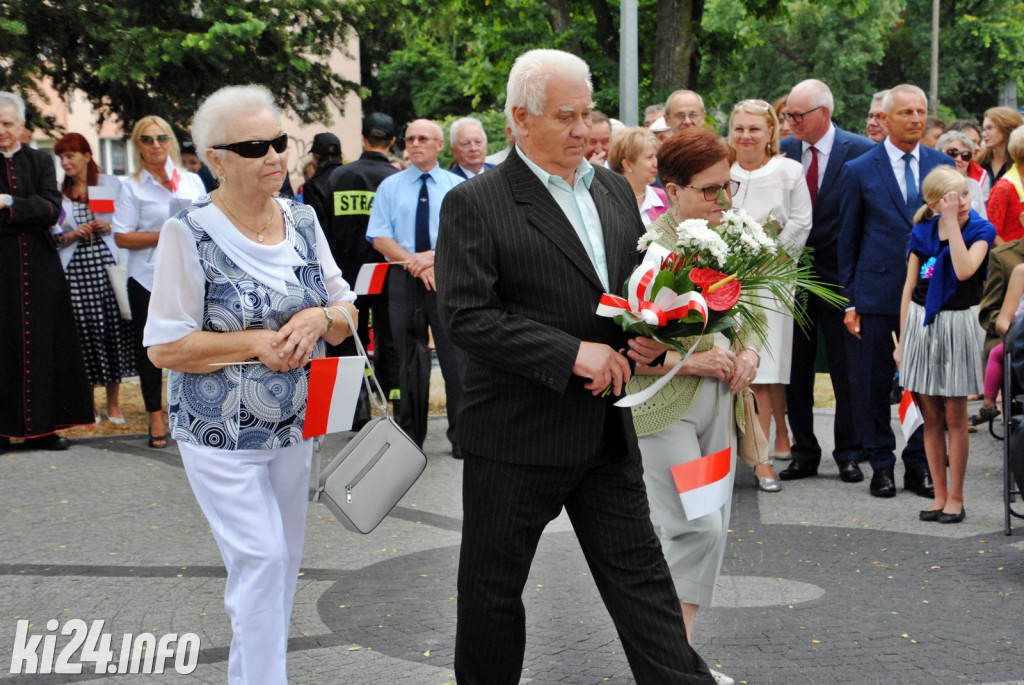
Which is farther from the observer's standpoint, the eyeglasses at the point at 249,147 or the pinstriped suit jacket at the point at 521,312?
the eyeglasses at the point at 249,147

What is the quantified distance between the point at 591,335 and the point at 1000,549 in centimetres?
394

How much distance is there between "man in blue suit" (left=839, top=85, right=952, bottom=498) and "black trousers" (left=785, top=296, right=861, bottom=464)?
0.35 meters

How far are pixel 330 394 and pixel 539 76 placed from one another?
131 cm

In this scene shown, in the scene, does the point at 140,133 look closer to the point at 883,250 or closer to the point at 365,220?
the point at 365,220

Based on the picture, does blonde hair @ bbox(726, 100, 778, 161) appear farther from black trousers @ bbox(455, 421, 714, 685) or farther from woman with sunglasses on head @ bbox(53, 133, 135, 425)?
woman with sunglasses on head @ bbox(53, 133, 135, 425)

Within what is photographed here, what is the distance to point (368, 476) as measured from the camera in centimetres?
419

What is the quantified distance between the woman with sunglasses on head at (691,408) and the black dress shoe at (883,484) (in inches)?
145

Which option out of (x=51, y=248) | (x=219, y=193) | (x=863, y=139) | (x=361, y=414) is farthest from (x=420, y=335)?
(x=219, y=193)

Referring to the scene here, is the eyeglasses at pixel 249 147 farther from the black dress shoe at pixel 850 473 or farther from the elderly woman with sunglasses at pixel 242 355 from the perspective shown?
the black dress shoe at pixel 850 473

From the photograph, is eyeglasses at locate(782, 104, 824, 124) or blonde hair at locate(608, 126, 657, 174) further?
eyeglasses at locate(782, 104, 824, 124)

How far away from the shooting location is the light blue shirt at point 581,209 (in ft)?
12.3

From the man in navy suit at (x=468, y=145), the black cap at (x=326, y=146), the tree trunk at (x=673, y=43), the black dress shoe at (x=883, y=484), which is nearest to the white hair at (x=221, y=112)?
the black dress shoe at (x=883, y=484)

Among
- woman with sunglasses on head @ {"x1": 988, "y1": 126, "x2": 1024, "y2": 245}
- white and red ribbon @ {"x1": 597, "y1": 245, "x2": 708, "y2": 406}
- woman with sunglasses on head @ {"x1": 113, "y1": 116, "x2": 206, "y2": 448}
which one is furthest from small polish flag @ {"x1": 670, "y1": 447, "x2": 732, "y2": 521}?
woman with sunglasses on head @ {"x1": 113, "y1": 116, "x2": 206, "y2": 448}

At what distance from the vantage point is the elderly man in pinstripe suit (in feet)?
11.7
